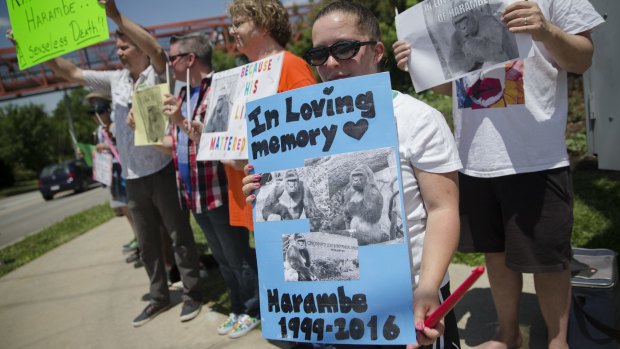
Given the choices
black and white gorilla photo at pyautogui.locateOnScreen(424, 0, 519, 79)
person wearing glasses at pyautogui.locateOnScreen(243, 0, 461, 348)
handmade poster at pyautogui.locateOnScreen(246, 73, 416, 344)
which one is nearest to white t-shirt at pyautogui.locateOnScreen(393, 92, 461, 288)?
person wearing glasses at pyautogui.locateOnScreen(243, 0, 461, 348)

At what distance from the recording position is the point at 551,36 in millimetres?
1651

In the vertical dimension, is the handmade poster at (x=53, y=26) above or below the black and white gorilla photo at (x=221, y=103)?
above

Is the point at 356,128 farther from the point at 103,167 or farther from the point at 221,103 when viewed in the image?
the point at 103,167

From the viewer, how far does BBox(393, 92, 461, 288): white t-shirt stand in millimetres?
1309

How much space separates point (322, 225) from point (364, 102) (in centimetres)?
38

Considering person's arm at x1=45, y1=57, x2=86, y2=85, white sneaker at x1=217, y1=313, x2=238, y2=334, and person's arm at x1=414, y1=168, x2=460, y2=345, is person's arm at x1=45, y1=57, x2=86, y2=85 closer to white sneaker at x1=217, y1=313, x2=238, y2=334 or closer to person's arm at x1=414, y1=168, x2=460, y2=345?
white sneaker at x1=217, y1=313, x2=238, y2=334

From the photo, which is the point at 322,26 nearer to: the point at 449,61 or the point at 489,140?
the point at 449,61

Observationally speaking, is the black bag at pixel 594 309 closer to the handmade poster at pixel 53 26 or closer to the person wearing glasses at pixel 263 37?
the person wearing glasses at pixel 263 37

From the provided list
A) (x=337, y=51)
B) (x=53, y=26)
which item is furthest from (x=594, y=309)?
(x=53, y=26)

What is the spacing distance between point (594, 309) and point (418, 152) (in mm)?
1557

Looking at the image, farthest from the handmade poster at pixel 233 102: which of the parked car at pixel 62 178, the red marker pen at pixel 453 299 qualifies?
the parked car at pixel 62 178

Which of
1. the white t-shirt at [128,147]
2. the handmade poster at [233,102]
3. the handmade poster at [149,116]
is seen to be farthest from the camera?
the white t-shirt at [128,147]

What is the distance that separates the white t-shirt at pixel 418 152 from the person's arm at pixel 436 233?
3 cm

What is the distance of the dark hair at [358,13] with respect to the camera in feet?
4.68
